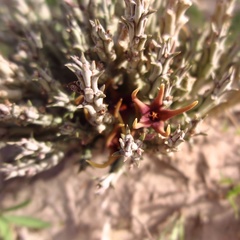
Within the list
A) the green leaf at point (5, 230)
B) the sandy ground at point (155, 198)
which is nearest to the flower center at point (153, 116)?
the sandy ground at point (155, 198)

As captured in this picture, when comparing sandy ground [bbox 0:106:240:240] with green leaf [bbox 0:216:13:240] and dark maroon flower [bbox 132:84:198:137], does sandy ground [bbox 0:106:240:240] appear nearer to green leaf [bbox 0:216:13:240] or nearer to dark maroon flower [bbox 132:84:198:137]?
green leaf [bbox 0:216:13:240]

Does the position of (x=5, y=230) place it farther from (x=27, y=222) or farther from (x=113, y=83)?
(x=113, y=83)

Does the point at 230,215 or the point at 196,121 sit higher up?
the point at 196,121

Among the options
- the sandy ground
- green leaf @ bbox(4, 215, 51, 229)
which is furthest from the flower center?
green leaf @ bbox(4, 215, 51, 229)

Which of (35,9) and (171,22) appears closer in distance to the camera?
(171,22)

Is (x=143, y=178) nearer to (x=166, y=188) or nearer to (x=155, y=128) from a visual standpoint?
(x=166, y=188)

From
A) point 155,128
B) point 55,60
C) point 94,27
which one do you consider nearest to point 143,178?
point 155,128
